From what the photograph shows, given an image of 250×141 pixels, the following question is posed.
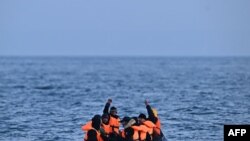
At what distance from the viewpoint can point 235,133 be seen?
2267 centimetres

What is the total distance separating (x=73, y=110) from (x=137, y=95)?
15416 mm

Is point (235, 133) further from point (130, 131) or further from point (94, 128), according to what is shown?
point (94, 128)

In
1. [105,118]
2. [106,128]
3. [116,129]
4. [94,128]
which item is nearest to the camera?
[94,128]

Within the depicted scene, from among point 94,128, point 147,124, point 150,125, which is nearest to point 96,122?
point 94,128

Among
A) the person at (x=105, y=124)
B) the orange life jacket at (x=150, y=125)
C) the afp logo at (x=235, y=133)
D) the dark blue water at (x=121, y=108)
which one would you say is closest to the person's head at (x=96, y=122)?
the person at (x=105, y=124)

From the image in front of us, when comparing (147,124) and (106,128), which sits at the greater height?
(147,124)

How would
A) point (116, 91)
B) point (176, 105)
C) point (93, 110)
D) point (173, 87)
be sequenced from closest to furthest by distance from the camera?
point (93, 110)
point (176, 105)
point (116, 91)
point (173, 87)

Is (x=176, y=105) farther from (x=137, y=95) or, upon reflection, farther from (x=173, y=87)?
(x=173, y=87)

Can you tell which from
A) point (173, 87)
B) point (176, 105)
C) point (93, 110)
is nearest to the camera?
point (93, 110)

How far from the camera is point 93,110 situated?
164ft

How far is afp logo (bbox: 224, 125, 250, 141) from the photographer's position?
22.6m

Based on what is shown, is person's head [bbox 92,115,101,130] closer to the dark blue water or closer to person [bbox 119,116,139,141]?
person [bbox 119,116,139,141]

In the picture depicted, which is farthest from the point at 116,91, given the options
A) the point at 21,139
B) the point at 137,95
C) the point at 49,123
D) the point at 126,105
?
the point at 21,139

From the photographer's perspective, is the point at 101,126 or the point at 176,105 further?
the point at 176,105
